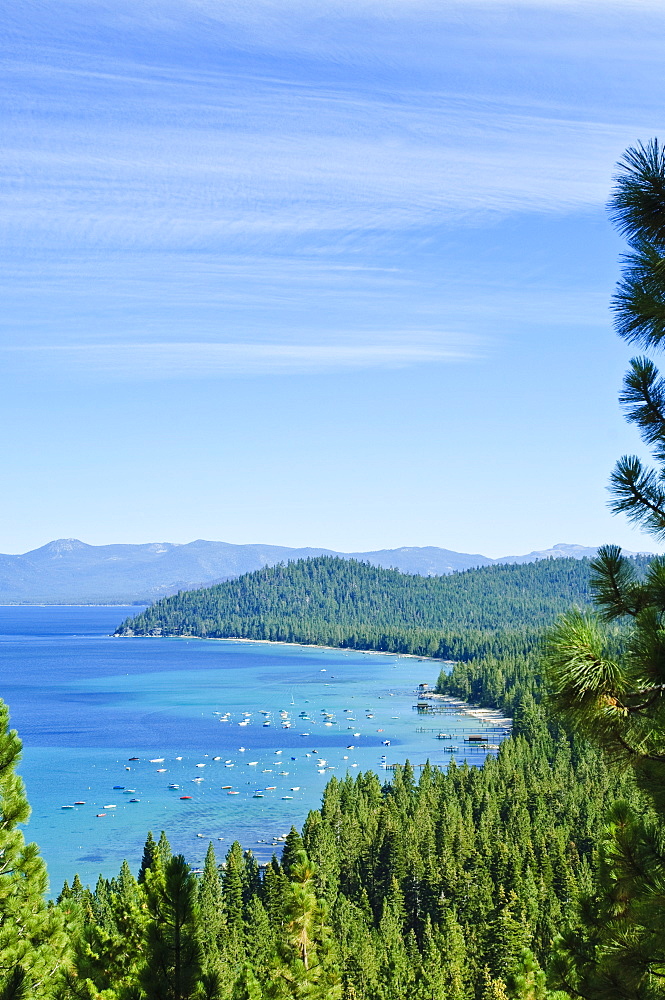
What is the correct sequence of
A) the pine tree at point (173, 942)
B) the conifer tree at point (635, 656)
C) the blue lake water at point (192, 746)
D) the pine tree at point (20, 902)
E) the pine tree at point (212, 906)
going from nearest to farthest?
the conifer tree at point (635, 656) < the pine tree at point (173, 942) < the pine tree at point (20, 902) < the pine tree at point (212, 906) < the blue lake water at point (192, 746)

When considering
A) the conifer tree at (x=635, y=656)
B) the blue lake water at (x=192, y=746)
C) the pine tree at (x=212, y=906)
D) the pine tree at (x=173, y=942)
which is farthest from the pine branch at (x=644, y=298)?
the blue lake water at (x=192, y=746)

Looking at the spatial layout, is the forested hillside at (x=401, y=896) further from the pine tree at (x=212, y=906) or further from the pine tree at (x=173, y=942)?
A: the pine tree at (x=173, y=942)

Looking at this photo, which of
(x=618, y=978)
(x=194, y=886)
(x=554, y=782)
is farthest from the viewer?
(x=554, y=782)

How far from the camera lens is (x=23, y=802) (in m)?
12.2

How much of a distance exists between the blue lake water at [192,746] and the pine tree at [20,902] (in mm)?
42074

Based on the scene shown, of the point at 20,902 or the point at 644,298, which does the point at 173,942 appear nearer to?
the point at 20,902

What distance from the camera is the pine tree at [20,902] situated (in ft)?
38.8

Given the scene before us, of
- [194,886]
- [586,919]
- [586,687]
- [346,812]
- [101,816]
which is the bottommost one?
[101,816]

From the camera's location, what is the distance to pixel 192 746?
94.2 metres

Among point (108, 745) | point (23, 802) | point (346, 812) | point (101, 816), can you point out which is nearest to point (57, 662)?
point (108, 745)

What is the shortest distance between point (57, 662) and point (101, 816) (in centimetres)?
12439

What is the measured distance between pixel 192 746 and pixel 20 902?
84.9 meters

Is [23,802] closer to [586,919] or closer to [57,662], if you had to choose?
[586,919]

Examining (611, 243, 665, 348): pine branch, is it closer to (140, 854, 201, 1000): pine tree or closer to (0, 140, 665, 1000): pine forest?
(0, 140, 665, 1000): pine forest
